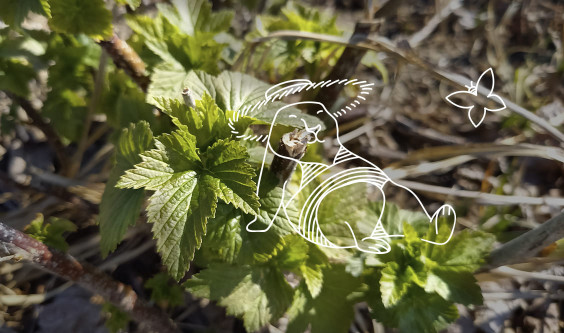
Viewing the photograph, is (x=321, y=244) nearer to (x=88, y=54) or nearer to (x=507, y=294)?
(x=507, y=294)

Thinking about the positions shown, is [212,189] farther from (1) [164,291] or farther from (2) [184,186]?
(1) [164,291]

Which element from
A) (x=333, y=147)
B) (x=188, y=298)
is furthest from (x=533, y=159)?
(x=188, y=298)

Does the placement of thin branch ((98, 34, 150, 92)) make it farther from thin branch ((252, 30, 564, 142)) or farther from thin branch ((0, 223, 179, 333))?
thin branch ((0, 223, 179, 333))

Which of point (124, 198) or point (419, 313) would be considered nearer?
point (124, 198)

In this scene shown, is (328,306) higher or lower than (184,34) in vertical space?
lower

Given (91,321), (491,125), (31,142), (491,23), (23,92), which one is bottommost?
(91,321)

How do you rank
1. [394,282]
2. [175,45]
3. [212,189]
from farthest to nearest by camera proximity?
[175,45], [394,282], [212,189]

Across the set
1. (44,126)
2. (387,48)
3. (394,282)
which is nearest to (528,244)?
(394,282)

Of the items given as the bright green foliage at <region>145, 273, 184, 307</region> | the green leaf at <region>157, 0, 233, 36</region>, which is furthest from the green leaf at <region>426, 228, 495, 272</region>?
the green leaf at <region>157, 0, 233, 36</region>
